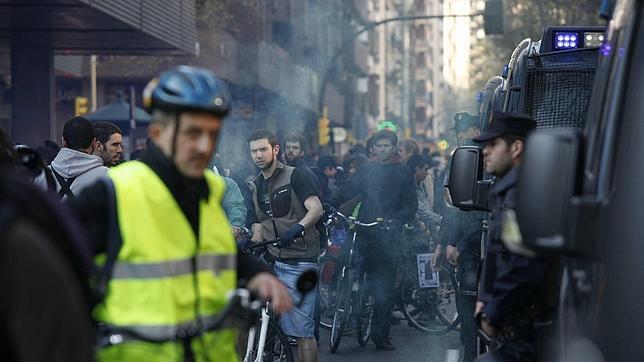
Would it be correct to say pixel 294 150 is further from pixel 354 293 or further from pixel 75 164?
pixel 75 164

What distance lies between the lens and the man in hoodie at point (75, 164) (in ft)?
29.0

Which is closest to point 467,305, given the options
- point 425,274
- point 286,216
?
point 286,216

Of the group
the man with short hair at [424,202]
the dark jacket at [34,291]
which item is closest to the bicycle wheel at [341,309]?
the man with short hair at [424,202]

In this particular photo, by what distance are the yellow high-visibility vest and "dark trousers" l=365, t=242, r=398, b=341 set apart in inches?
349

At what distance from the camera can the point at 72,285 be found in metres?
3.14

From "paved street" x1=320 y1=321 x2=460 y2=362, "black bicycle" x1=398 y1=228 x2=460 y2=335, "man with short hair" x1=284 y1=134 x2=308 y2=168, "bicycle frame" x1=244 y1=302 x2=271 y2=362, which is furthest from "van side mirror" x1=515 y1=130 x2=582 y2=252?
"black bicycle" x1=398 y1=228 x2=460 y2=335

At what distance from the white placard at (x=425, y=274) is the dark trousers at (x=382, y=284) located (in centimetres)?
86

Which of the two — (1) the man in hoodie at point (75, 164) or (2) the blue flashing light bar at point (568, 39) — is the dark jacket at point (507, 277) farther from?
(1) the man in hoodie at point (75, 164)

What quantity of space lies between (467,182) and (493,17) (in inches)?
1062

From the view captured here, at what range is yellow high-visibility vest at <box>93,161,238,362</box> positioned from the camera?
13.8 feet

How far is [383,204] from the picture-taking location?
1352 cm

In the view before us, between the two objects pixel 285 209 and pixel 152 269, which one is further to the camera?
pixel 285 209

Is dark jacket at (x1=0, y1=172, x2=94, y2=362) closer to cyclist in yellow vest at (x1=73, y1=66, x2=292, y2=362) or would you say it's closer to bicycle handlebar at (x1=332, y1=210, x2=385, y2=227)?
cyclist in yellow vest at (x1=73, y1=66, x2=292, y2=362)

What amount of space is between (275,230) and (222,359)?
603 centimetres
